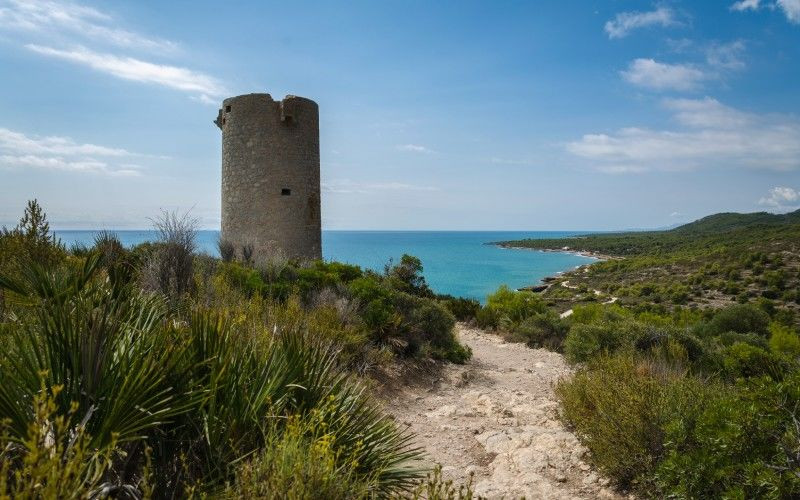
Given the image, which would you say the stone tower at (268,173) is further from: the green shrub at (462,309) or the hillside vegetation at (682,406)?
the hillside vegetation at (682,406)

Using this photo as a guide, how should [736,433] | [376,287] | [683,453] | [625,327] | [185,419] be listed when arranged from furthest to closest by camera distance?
1. [376,287]
2. [625,327]
3. [683,453]
4. [736,433]
5. [185,419]

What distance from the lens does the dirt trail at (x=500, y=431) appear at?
428 centimetres

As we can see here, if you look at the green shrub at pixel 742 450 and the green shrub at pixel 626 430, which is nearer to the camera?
the green shrub at pixel 742 450

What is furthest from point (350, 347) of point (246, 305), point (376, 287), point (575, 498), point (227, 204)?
point (227, 204)

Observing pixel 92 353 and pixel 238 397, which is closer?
pixel 92 353

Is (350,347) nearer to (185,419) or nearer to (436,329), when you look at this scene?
(436,329)

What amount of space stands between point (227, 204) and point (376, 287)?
20.6 ft

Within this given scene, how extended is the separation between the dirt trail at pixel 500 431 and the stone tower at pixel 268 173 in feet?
21.6

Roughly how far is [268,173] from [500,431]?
963 cm

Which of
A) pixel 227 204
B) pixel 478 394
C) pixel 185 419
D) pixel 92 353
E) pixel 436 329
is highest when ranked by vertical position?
pixel 227 204

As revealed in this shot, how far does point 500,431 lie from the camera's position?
5.59m

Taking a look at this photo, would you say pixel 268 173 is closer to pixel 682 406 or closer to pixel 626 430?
pixel 626 430

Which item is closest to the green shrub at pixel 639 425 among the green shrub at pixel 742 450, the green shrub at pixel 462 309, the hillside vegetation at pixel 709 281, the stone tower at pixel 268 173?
the green shrub at pixel 742 450

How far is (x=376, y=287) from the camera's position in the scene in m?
9.27
